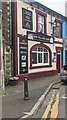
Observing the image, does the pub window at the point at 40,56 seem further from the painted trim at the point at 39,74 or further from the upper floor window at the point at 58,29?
the upper floor window at the point at 58,29

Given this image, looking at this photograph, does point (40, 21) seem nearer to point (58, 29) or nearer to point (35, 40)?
point (35, 40)

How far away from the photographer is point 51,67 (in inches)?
1075

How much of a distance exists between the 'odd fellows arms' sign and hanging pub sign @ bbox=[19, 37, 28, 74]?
1070mm

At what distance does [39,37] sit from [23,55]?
3.42 meters

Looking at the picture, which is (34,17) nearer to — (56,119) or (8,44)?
(8,44)

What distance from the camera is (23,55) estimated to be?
858 inches

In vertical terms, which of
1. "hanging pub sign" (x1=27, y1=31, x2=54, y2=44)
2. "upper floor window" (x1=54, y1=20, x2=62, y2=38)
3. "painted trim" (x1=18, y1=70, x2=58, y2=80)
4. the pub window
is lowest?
"painted trim" (x1=18, y1=70, x2=58, y2=80)

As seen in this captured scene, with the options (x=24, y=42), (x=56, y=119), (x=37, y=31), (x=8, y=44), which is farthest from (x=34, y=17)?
(x=56, y=119)

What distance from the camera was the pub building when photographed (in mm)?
20922

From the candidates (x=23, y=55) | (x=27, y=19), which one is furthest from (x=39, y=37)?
(x=23, y=55)

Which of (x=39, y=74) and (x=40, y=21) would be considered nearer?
(x=39, y=74)

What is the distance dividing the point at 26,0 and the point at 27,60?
4.41m

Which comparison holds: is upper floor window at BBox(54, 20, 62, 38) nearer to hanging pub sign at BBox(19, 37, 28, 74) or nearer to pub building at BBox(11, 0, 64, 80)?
pub building at BBox(11, 0, 64, 80)

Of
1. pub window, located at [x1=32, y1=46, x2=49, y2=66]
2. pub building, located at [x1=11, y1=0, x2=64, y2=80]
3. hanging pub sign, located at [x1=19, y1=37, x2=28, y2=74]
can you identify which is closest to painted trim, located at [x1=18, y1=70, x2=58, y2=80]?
pub building, located at [x1=11, y1=0, x2=64, y2=80]
